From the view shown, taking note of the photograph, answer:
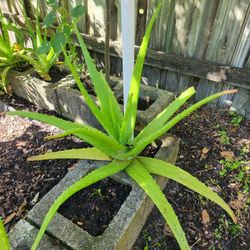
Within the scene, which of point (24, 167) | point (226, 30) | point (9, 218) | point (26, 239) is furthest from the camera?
point (226, 30)

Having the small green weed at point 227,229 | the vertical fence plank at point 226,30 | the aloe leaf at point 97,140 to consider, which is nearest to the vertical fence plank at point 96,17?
the vertical fence plank at point 226,30

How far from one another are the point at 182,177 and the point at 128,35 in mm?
834

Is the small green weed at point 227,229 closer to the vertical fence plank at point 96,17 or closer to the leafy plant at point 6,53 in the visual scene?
the vertical fence plank at point 96,17

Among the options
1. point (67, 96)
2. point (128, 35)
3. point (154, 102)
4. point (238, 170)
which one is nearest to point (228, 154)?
point (238, 170)

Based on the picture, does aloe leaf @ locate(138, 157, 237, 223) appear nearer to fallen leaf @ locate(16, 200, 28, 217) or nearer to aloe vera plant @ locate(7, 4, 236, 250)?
aloe vera plant @ locate(7, 4, 236, 250)

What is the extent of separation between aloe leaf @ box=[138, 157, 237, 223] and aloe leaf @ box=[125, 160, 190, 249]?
48mm

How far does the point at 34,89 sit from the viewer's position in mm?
2348

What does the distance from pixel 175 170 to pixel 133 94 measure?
50 cm

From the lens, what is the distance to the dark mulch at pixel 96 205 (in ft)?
4.53

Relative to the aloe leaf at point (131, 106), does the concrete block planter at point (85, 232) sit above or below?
below

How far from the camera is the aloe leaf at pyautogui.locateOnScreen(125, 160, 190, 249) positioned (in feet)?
3.89

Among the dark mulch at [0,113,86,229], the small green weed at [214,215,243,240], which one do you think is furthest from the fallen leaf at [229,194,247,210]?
the dark mulch at [0,113,86,229]

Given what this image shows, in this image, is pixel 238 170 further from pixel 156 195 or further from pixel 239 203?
pixel 156 195

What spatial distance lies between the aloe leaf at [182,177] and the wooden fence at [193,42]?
1140 millimetres
